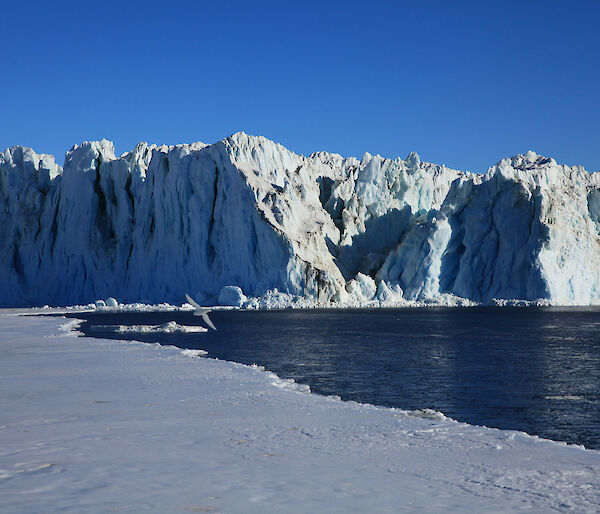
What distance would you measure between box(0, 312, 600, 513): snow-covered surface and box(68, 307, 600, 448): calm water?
219cm

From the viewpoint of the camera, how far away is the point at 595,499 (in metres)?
6.79

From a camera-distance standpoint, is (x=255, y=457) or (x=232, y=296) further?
(x=232, y=296)

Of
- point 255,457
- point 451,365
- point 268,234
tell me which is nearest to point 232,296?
point 268,234

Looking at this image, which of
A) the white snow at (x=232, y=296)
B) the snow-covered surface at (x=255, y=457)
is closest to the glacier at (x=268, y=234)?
the white snow at (x=232, y=296)

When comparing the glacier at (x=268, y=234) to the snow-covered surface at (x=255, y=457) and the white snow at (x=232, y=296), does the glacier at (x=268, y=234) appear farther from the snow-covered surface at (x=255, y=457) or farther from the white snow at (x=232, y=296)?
the snow-covered surface at (x=255, y=457)

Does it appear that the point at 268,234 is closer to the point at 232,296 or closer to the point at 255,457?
the point at 232,296

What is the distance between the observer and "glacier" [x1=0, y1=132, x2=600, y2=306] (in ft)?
209

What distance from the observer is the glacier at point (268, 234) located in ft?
209

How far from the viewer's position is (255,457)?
855 cm

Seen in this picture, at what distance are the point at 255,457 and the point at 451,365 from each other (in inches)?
556

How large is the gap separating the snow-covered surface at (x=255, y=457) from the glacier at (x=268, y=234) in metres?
49.1

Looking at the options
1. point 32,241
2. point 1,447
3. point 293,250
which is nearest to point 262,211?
point 293,250

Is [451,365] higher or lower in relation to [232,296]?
lower

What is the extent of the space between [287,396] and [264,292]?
49208mm
